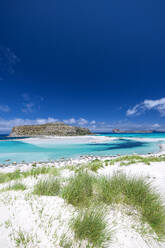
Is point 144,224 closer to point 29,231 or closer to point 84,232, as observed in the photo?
point 84,232

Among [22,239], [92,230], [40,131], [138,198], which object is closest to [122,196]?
[138,198]

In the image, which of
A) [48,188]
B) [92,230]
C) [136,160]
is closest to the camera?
[92,230]

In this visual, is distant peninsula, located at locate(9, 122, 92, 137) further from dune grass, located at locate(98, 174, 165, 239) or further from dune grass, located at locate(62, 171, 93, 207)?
dune grass, located at locate(98, 174, 165, 239)

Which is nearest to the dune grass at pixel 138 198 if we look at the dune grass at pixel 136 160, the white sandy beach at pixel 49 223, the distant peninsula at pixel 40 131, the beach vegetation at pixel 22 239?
the white sandy beach at pixel 49 223

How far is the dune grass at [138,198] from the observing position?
2.07m

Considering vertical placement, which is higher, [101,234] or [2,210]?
[2,210]

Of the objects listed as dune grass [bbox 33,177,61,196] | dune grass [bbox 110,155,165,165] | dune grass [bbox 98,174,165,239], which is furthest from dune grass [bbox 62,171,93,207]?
dune grass [bbox 110,155,165,165]

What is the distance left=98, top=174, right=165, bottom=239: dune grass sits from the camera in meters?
2.07

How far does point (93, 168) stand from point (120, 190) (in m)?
3.80

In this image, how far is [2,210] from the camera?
6.72ft

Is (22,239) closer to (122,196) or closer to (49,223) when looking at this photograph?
(49,223)

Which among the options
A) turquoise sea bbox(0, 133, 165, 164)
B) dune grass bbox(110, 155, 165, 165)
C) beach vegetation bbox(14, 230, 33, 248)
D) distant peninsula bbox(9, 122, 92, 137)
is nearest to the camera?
beach vegetation bbox(14, 230, 33, 248)

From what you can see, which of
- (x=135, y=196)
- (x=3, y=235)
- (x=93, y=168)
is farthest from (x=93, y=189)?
(x=93, y=168)

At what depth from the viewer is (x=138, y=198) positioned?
2.54 metres
